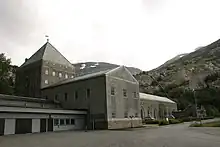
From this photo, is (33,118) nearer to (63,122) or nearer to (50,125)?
(50,125)

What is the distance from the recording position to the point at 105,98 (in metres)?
30.3

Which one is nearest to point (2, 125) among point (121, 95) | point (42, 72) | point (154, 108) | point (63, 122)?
point (63, 122)

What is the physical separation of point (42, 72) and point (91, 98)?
17.5m

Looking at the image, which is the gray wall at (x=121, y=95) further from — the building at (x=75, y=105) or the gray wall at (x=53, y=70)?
the gray wall at (x=53, y=70)

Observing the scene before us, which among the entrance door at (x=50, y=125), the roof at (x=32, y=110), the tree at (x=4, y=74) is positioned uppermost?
the tree at (x=4, y=74)

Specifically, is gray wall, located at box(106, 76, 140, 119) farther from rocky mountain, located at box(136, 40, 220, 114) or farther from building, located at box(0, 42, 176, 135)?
rocky mountain, located at box(136, 40, 220, 114)

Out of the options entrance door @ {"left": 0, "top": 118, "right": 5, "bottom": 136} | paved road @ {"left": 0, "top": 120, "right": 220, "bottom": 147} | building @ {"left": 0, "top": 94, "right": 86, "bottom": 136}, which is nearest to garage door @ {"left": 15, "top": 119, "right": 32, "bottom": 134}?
building @ {"left": 0, "top": 94, "right": 86, "bottom": 136}

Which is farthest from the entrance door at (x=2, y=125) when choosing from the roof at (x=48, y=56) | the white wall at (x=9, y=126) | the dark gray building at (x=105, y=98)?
the roof at (x=48, y=56)

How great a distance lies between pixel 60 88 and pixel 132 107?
13.0 metres

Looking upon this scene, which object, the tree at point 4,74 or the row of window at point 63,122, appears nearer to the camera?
the row of window at point 63,122

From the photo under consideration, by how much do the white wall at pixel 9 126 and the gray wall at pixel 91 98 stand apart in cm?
1128

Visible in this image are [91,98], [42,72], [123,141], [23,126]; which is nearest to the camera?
[123,141]

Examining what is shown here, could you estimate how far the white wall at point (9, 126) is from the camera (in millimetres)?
22391

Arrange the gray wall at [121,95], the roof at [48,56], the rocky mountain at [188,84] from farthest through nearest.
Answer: the rocky mountain at [188,84], the roof at [48,56], the gray wall at [121,95]
